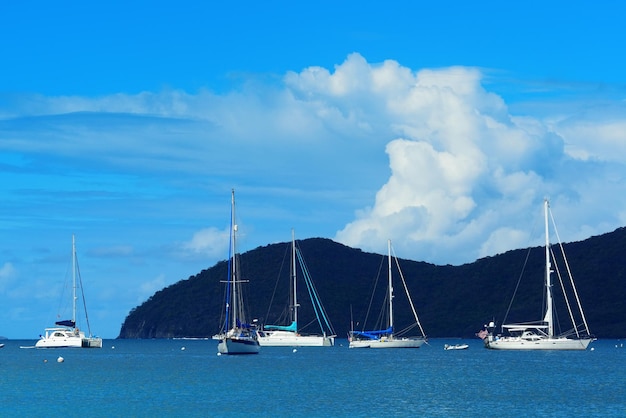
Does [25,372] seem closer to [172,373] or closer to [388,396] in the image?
[172,373]

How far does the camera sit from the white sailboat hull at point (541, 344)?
112562 mm

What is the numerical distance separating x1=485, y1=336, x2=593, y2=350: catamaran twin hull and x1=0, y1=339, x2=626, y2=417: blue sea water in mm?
10684

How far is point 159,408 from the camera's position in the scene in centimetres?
5444

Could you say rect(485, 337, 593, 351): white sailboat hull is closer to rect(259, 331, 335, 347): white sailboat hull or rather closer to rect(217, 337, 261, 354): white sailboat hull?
rect(259, 331, 335, 347): white sailboat hull

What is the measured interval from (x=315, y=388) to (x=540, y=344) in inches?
2060

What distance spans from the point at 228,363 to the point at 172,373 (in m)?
11.9

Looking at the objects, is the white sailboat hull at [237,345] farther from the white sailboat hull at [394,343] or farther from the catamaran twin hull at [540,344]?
the catamaran twin hull at [540,344]

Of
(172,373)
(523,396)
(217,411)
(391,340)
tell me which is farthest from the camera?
(391,340)

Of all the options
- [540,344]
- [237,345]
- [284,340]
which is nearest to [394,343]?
[284,340]

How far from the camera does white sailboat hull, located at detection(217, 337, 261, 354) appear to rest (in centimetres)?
10256

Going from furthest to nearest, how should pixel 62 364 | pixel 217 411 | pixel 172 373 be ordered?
1. pixel 62 364
2. pixel 172 373
3. pixel 217 411

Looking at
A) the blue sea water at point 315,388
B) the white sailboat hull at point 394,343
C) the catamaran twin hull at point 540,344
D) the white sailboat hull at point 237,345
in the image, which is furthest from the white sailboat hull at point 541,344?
the white sailboat hull at point 237,345

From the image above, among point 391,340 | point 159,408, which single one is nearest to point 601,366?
point 391,340

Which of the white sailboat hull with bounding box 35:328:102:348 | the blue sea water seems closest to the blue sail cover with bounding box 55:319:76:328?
the white sailboat hull with bounding box 35:328:102:348
